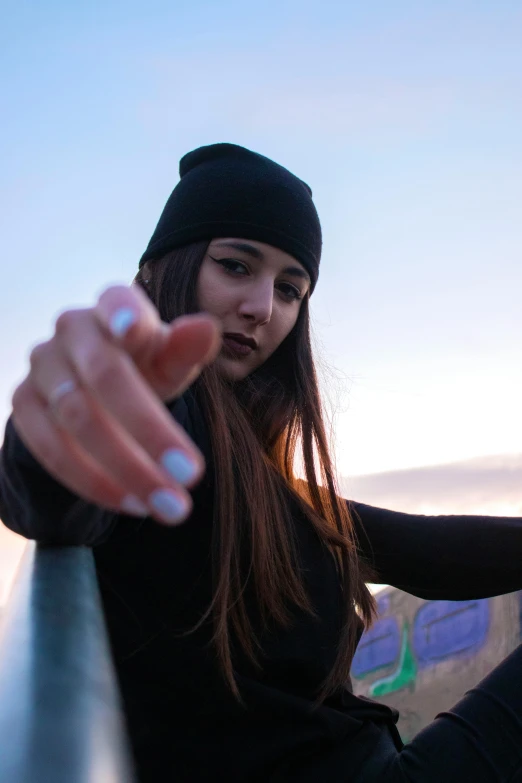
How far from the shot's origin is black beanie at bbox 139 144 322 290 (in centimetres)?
172

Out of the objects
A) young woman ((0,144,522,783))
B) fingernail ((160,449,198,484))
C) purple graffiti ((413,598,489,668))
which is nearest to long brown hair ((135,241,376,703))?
young woman ((0,144,522,783))

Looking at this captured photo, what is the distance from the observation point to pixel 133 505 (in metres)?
0.39

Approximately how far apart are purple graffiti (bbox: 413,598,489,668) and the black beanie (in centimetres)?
765

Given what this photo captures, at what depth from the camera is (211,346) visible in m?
0.41

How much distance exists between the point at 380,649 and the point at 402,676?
58cm

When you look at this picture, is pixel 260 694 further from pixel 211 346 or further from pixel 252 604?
pixel 211 346

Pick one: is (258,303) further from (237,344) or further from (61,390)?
(61,390)

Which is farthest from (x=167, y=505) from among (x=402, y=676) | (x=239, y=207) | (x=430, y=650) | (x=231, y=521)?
(x=402, y=676)

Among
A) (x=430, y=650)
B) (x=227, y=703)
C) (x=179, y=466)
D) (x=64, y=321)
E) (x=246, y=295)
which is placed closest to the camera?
(x=179, y=466)

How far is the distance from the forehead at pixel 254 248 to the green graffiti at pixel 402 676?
27.8ft

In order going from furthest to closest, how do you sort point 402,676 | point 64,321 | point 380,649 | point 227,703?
point 380,649 → point 402,676 → point 227,703 → point 64,321

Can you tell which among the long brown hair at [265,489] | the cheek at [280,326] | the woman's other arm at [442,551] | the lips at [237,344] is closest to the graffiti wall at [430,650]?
the woman's other arm at [442,551]

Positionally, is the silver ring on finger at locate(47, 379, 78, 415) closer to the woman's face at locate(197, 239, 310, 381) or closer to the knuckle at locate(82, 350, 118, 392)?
the knuckle at locate(82, 350, 118, 392)

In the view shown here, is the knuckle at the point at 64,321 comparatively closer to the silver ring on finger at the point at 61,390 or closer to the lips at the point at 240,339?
the silver ring on finger at the point at 61,390
